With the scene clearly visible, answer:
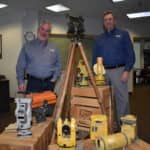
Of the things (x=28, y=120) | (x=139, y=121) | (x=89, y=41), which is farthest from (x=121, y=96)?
(x=89, y=41)

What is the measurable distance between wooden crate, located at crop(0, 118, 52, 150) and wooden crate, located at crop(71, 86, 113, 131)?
1.52 ft

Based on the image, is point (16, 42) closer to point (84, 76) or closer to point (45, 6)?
point (45, 6)

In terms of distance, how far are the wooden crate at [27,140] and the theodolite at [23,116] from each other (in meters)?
0.05

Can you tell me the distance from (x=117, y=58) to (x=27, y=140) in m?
1.68

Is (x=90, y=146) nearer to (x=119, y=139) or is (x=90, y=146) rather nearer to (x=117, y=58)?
(x=119, y=139)

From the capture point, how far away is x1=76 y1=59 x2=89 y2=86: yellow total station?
2.92 meters

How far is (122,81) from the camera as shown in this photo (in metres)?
3.38

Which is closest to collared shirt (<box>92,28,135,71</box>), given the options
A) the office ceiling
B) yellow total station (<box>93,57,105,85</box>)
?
yellow total station (<box>93,57,105,85</box>)

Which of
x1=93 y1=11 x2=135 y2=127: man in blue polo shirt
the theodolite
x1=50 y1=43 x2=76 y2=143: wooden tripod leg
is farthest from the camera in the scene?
x1=93 y1=11 x2=135 y2=127: man in blue polo shirt

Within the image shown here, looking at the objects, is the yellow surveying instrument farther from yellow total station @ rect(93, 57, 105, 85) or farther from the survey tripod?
yellow total station @ rect(93, 57, 105, 85)

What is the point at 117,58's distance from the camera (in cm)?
346

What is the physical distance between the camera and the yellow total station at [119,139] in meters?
2.02

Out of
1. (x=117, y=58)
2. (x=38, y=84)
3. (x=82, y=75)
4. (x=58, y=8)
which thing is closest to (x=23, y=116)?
(x=82, y=75)

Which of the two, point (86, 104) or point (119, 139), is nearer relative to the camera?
point (119, 139)
